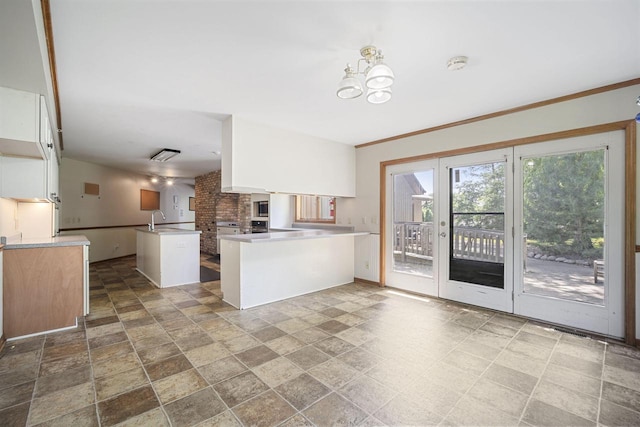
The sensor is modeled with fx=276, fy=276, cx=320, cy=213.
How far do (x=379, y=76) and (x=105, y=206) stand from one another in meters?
8.04

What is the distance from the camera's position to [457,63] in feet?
7.39

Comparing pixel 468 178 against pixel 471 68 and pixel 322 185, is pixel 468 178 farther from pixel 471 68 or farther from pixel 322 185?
pixel 322 185

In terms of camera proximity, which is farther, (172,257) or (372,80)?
(172,257)

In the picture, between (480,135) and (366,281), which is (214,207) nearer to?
(366,281)

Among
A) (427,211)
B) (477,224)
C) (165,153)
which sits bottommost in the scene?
(477,224)

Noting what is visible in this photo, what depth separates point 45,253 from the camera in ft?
9.42

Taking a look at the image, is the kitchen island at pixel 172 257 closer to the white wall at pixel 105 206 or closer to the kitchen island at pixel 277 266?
the kitchen island at pixel 277 266

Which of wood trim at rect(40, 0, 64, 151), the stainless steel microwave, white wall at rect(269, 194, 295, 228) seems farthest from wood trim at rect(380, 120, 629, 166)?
wood trim at rect(40, 0, 64, 151)

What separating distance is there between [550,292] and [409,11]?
3.30 meters

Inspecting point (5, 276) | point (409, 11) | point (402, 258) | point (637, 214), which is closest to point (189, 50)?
point (409, 11)

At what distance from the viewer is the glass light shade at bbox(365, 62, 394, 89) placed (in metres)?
1.91

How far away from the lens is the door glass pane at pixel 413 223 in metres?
4.17

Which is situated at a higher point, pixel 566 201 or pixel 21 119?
pixel 21 119

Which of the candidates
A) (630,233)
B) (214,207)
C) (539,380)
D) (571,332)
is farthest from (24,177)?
(630,233)
